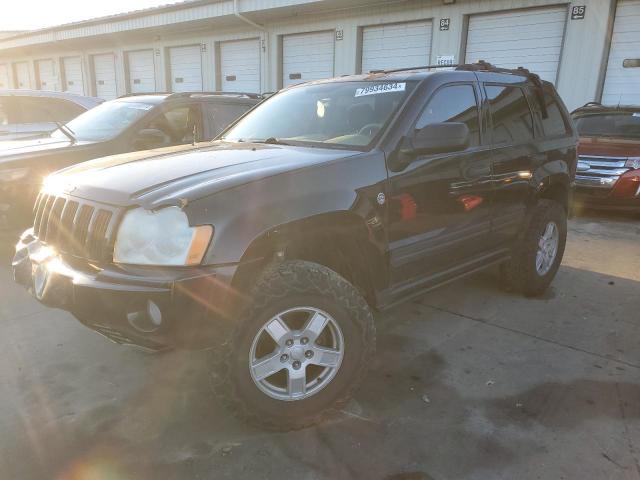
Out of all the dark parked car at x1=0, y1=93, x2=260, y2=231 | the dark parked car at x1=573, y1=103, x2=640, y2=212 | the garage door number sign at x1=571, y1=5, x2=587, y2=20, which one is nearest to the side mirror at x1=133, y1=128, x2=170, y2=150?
the dark parked car at x1=0, y1=93, x2=260, y2=231

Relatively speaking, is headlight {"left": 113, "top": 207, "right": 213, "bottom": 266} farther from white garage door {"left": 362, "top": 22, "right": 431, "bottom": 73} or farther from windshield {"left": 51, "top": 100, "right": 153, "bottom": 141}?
white garage door {"left": 362, "top": 22, "right": 431, "bottom": 73}

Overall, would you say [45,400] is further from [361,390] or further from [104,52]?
[104,52]

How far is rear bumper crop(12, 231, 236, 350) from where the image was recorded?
2053 millimetres

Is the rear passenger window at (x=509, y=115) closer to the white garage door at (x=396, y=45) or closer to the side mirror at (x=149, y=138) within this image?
the side mirror at (x=149, y=138)

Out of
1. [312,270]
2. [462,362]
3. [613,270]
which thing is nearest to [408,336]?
[462,362]

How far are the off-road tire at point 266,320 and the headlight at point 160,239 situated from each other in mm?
338

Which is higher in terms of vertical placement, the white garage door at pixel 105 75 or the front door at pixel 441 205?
the white garage door at pixel 105 75

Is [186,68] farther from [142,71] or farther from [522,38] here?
[522,38]

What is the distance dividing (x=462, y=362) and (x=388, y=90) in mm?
1824

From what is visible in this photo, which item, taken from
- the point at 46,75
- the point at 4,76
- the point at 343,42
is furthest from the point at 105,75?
the point at 343,42

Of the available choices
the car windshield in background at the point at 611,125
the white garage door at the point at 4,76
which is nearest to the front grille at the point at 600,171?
the car windshield in background at the point at 611,125

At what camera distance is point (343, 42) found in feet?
44.3

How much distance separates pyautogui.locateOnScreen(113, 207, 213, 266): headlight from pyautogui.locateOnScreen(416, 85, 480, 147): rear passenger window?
1.56 meters

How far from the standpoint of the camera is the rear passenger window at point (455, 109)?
3105 mm
